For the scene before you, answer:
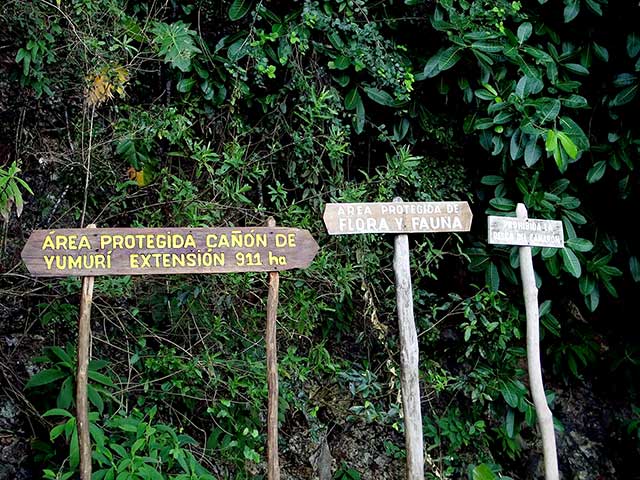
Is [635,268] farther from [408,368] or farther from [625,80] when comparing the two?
[408,368]

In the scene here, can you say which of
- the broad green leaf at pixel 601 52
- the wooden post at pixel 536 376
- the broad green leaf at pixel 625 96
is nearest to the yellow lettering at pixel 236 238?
the wooden post at pixel 536 376

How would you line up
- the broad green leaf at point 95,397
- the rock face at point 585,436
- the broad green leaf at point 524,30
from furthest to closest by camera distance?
the rock face at point 585,436, the broad green leaf at point 524,30, the broad green leaf at point 95,397

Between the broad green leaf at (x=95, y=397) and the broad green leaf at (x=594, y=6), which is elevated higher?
the broad green leaf at (x=594, y=6)

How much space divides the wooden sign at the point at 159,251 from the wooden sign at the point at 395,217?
292mm

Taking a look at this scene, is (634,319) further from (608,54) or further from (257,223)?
(257,223)

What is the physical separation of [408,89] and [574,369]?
8.35 ft

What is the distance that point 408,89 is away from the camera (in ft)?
16.5

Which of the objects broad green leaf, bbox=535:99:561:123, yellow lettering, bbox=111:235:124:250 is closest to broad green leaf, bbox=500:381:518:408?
broad green leaf, bbox=535:99:561:123

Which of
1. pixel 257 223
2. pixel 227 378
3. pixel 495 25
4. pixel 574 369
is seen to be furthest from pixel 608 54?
pixel 227 378

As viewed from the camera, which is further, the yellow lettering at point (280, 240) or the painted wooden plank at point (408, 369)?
Result: the painted wooden plank at point (408, 369)

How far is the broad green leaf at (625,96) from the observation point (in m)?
5.18

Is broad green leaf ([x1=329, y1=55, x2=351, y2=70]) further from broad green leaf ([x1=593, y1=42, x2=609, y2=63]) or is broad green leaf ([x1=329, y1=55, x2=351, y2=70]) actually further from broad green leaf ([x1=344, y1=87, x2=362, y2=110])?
broad green leaf ([x1=593, y1=42, x2=609, y2=63])

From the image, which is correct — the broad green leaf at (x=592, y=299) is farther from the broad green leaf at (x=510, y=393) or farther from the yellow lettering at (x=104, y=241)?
the yellow lettering at (x=104, y=241)

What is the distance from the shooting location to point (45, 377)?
3.98 m
